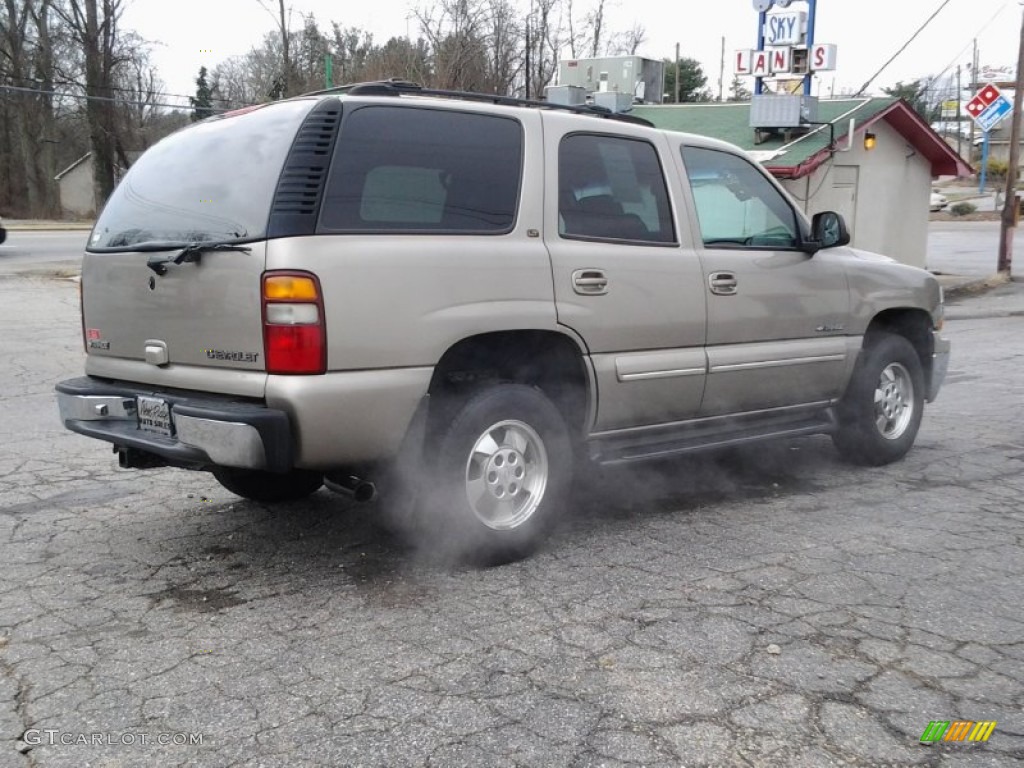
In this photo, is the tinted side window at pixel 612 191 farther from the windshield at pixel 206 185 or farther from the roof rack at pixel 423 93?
the windshield at pixel 206 185

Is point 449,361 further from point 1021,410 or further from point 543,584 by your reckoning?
point 1021,410

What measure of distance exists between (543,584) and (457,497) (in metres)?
0.52

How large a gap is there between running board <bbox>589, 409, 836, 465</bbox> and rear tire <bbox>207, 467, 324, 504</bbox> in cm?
144

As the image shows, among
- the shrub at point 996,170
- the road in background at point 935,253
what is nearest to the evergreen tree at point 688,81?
the shrub at point 996,170

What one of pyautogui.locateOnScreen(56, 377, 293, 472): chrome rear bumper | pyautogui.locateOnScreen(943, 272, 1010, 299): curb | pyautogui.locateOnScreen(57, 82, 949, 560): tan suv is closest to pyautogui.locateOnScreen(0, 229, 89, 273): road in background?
pyautogui.locateOnScreen(56, 377, 293, 472): chrome rear bumper

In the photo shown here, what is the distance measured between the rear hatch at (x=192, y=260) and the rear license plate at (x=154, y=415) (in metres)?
0.10

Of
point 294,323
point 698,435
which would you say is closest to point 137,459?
point 294,323

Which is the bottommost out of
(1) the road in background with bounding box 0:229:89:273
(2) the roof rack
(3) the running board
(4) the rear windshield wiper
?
(3) the running board

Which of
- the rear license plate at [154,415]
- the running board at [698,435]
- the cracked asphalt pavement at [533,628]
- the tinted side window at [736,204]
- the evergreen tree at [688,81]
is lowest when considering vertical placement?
the cracked asphalt pavement at [533,628]

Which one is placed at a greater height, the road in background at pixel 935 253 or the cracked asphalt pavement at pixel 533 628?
the road in background at pixel 935 253

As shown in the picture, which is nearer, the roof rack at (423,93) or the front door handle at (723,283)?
the roof rack at (423,93)

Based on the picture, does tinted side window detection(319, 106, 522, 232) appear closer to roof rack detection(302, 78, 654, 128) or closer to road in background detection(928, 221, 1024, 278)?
roof rack detection(302, 78, 654, 128)

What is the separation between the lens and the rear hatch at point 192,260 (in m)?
3.88

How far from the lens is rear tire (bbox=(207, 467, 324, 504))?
5.04 metres
